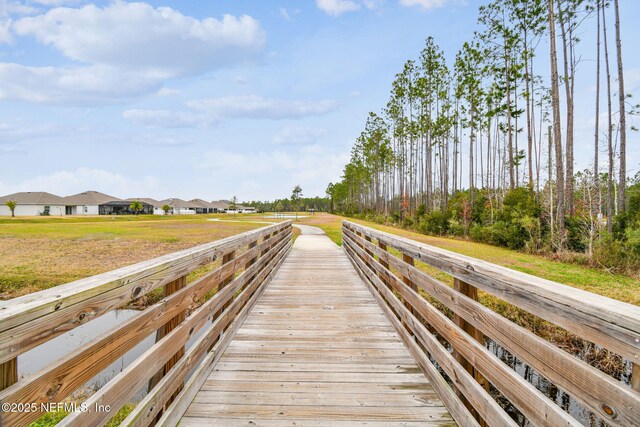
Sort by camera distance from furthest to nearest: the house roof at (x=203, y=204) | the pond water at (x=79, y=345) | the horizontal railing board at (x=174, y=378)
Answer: the house roof at (x=203, y=204) < the pond water at (x=79, y=345) < the horizontal railing board at (x=174, y=378)

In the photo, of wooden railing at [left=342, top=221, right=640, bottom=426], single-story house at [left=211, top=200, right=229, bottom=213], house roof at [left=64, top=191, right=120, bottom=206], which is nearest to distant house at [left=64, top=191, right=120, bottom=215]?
house roof at [left=64, top=191, right=120, bottom=206]

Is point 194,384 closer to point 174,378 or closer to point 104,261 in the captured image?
point 174,378

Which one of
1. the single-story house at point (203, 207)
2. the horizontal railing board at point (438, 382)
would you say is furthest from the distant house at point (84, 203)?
the horizontal railing board at point (438, 382)

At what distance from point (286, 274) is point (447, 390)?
5.28 m

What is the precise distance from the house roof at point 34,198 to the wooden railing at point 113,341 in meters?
74.9

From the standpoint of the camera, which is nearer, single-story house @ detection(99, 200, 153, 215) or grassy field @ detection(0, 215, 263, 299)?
grassy field @ detection(0, 215, 263, 299)

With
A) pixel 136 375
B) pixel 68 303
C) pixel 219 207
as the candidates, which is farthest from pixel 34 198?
pixel 68 303

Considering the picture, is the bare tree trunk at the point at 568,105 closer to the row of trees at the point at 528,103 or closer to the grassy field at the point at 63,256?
the row of trees at the point at 528,103

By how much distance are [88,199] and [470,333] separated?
79618 mm

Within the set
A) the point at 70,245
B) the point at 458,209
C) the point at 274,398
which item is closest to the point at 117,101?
the point at 70,245

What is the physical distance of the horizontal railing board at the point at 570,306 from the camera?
3.36 ft

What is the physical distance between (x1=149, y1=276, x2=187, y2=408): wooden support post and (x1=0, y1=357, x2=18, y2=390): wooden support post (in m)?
1.06

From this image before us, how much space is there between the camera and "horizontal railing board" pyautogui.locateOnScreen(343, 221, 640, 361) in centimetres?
102

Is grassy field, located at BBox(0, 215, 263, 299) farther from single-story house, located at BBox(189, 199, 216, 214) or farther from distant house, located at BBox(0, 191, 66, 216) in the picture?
single-story house, located at BBox(189, 199, 216, 214)
